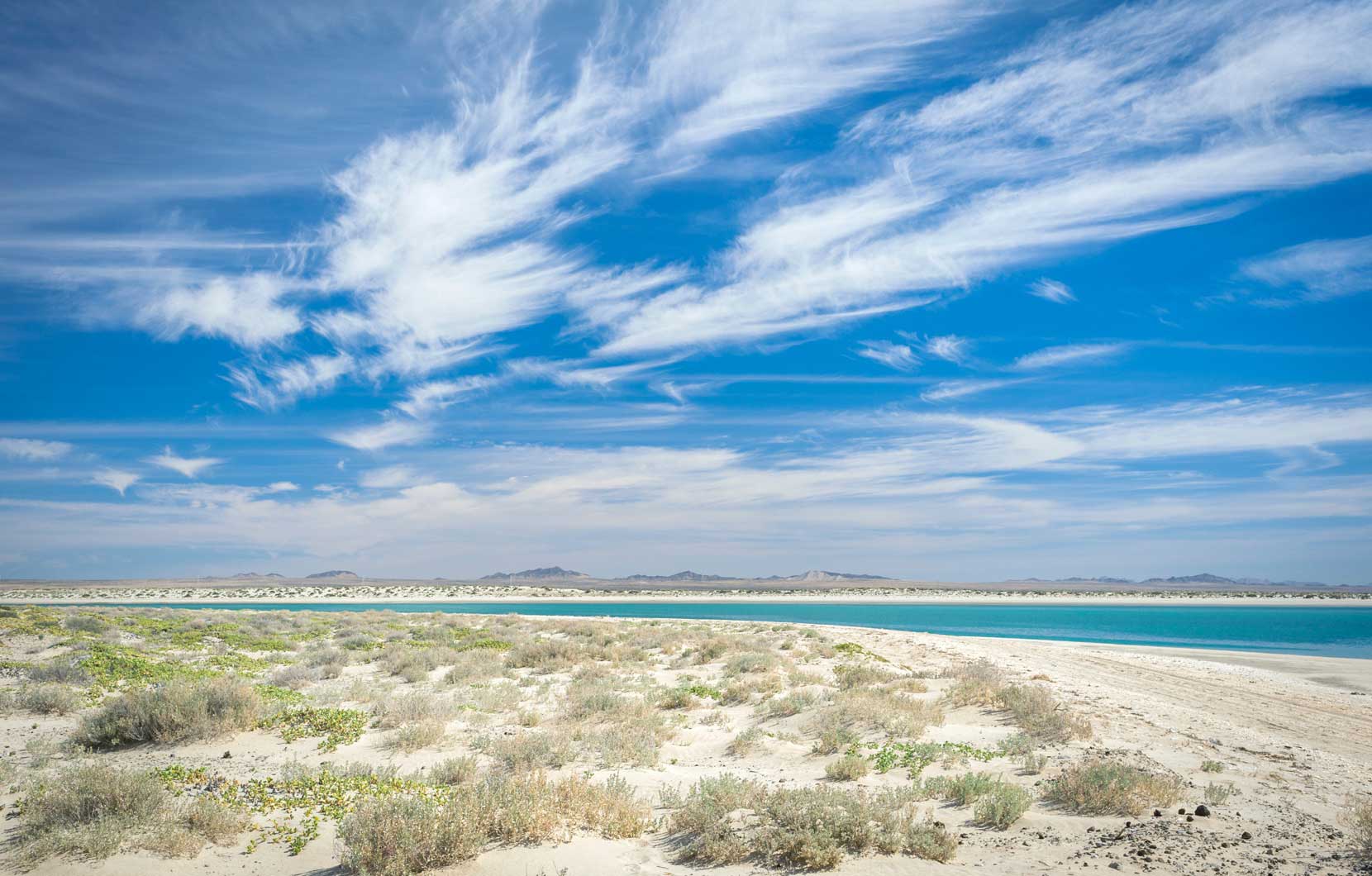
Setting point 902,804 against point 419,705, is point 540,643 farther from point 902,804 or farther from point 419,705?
point 902,804

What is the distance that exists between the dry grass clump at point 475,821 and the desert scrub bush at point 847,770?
332 centimetres

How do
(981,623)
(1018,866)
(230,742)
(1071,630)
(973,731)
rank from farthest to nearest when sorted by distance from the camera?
1. (981,623)
2. (1071,630)
3. (973,731)
4. (230,742)
5. (1018,866)

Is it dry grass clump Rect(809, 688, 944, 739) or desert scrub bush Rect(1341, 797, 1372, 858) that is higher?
desert scrub bush Rect(1341, 797, 1372, 858)

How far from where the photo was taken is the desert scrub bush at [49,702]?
1414cm

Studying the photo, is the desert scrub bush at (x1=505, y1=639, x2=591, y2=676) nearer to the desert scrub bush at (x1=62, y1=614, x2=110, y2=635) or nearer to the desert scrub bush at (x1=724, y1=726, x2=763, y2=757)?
the desert scrub bush at (x1=724, y1=726, x2=763, y2=757)

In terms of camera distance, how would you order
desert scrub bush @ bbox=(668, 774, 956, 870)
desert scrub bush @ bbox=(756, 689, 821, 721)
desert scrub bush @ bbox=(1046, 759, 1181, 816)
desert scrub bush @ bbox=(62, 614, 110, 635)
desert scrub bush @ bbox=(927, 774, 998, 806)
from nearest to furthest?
1. desert scrub bush @ bbox=(668, 774, 956, 870)
2. desert scrub bush @ bbox=(1046, 759, 1181, 816)
3. desert scrub bush @ bbox=(927, 774, 998, 806)
4. desert scrub bush @ bbox=(756, 689, 821, 721)
5. desert scrub bush @ bbox=(62, 614, 110, 635)

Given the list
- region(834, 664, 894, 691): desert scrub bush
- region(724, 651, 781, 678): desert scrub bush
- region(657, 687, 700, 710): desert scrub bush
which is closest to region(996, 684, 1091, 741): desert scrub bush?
region(834, 664, 894, 691): desert scrub bush

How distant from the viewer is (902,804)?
29.5 feet

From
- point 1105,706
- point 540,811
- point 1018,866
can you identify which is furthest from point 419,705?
point 1105,706

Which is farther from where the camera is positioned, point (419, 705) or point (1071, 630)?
point (1071, 630)

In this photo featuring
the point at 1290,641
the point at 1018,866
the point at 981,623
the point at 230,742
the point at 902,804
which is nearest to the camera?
the point at 1018,866

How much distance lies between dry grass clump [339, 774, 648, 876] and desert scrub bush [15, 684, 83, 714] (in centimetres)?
1052

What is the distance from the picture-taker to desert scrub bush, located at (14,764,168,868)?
7375 mm

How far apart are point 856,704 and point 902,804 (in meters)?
5.77
